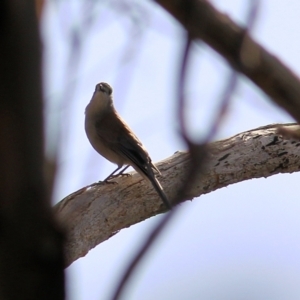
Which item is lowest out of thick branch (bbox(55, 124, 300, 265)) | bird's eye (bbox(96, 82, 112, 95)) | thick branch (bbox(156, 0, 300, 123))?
thick branch (bbox(55, 124, 300, 265))

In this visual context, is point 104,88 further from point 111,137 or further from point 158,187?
point 158,187

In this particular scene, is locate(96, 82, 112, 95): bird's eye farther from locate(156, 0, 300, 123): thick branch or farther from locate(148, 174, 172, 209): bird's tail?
locate(156, 0, 300, 123): thick branch

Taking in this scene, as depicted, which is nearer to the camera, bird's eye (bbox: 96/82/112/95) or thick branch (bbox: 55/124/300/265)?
thick branch (bbox: 55/124/300/265)

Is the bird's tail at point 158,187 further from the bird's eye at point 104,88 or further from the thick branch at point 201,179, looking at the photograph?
the bird's eye at point 104,88

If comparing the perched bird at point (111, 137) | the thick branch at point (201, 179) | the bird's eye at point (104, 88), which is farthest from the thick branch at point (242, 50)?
the bird's eye at point (104, 88)

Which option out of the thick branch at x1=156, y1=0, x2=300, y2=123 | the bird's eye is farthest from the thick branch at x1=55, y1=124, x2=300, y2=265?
the thick branch at x1=156, y1=0, x2=300, y2=123

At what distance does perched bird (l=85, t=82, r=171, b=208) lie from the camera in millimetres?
4938

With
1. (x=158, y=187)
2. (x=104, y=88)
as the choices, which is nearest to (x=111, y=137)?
(x=104, y=88)

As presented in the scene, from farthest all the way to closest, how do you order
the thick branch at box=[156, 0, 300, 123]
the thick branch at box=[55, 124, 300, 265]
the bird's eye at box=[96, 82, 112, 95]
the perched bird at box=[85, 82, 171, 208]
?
the bird's eye at box=[96, 82, 112, 95] < the perched bird at box=[85, 82, 171, 208] < the thick branch at box=[55, 124, 300, 265] < the thick branch at box=[156, 0, 300, 123]

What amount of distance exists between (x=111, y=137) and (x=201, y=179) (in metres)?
1.29

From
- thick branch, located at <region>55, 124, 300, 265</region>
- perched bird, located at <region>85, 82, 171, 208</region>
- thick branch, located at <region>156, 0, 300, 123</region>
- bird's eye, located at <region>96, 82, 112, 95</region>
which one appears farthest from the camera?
bird's eye, located at <region>96, 82, 112, 95</region>

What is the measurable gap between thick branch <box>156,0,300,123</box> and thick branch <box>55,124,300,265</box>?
3.34 metres

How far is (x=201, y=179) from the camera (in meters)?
4.54

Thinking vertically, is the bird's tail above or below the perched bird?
below
